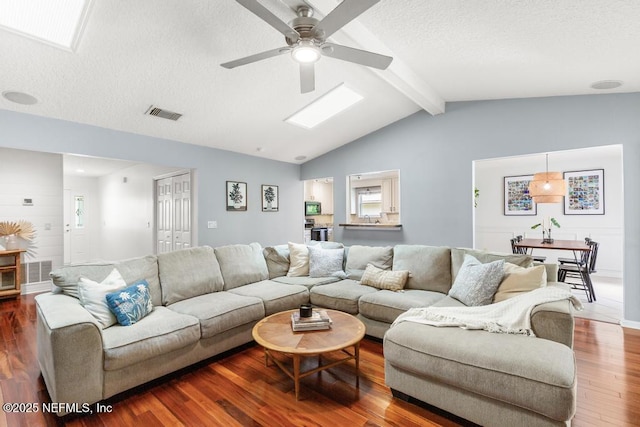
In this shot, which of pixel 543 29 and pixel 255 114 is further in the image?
pixel 255 114

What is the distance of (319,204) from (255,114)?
15.6 feet

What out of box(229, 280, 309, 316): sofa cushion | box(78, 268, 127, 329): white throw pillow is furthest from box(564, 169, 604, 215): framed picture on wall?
box(78, 268, 127, 329): white throw pillow

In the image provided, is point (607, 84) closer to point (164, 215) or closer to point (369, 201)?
point (369, 201)

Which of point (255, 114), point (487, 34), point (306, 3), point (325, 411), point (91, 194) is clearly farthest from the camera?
point (91, 194)

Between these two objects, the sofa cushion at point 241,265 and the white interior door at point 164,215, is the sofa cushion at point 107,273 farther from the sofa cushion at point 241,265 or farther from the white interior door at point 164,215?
the white interior door at point 164,215

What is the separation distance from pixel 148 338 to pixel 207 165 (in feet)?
11.2

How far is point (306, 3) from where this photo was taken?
2150 mm

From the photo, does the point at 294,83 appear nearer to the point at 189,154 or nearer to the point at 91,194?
the point at 189,154

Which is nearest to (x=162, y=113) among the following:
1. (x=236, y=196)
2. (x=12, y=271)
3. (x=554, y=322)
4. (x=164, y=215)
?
(x=236, y=196)

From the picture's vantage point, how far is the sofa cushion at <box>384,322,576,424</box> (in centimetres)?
152

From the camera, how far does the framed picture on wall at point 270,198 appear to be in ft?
19.6

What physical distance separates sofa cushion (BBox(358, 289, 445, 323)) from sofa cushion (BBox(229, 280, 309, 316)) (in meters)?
0.70

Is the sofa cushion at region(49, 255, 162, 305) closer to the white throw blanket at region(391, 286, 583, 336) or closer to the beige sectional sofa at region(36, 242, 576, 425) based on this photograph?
the beige sectional sofa at region(36, 242, 576, 425)

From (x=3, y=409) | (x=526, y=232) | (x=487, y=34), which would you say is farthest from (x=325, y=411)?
(x=526, y=232)
